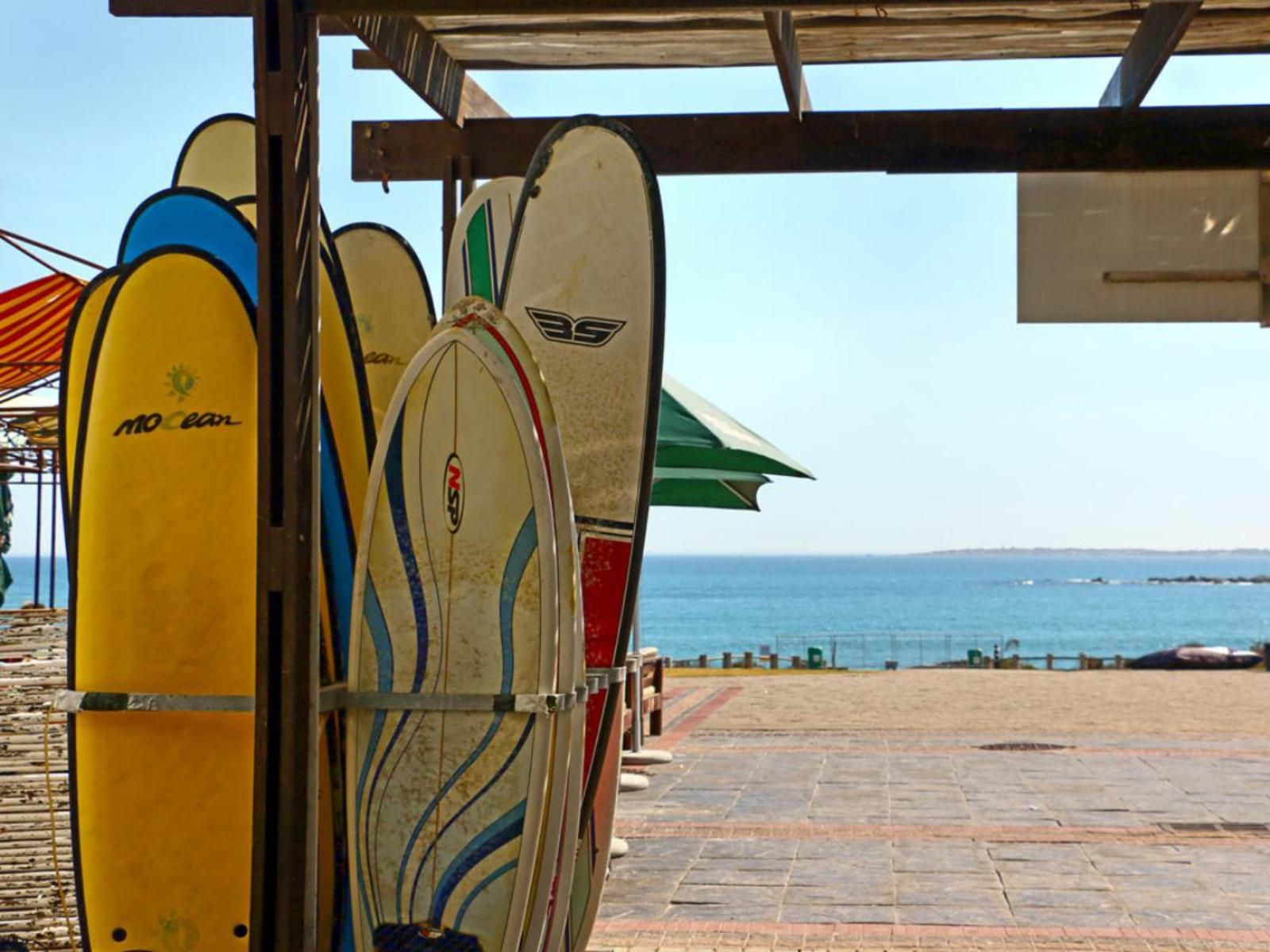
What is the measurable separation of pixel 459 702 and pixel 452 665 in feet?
0.40

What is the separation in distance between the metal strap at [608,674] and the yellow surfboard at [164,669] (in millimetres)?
1200

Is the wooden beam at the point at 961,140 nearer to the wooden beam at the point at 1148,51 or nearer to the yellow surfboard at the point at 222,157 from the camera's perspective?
the wooden beam at the point at 1148,51

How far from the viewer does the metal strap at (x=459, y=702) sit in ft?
14.9

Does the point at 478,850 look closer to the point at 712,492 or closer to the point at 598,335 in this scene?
the point at 598,335

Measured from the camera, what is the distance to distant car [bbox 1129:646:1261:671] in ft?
104

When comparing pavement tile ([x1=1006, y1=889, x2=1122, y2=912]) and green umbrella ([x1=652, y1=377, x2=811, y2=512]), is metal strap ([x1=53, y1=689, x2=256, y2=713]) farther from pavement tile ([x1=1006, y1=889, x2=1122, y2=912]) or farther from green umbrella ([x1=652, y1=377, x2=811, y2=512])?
green umbrella ([x1=652, y1=377, x2=811, y2=512])

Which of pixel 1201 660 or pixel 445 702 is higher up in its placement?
pixel 445 702

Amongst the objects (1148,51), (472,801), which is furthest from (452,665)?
(1148,51)

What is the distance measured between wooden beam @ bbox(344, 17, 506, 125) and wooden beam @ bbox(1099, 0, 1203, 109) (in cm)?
295

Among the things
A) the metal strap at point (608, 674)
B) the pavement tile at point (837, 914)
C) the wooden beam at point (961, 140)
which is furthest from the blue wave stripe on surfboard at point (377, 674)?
the wooden beam at point (961, 140)

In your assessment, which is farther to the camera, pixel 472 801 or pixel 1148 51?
pixel 1148 51

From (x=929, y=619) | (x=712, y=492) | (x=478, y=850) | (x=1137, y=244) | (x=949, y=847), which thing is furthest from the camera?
(x=929, y=619)

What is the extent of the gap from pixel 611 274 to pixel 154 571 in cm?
209

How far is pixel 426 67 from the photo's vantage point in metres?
6.73
